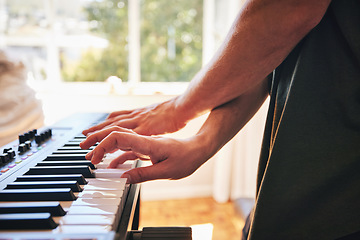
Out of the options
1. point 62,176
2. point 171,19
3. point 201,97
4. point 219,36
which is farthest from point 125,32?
point 62,176

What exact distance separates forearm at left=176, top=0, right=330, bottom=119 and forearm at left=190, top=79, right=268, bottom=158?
0.03 m

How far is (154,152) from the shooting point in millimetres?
616

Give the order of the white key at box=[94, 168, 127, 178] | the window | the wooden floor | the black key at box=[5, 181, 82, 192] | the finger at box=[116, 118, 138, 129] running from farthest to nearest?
the window < the wooden floor < the finger at box=[116, 118, 138, 129] < the white key at box=[94, 168, 127, 178] < the black key at box=[5, 181, 82, 192]

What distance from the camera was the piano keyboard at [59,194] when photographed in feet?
1.39

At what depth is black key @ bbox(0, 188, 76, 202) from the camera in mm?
496

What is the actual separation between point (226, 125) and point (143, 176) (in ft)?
0.83

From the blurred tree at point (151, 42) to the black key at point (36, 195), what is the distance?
249 centimetres

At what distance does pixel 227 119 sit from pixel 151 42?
7.42 ft

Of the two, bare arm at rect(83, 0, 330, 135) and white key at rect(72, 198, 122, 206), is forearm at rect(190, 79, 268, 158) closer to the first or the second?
bare arm at rect(83, 0, 330, 135)

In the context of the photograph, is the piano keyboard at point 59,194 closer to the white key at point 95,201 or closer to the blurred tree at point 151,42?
the white key at point 95,201

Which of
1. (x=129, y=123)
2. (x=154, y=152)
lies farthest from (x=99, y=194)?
(x=129, y=123)

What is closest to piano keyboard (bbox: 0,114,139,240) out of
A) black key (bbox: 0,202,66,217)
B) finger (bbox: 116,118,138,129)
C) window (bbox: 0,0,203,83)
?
black key (bbox: 0,202,66,217)

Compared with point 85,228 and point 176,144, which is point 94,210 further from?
point 176,144

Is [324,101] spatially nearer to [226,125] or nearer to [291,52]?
[291,52]
